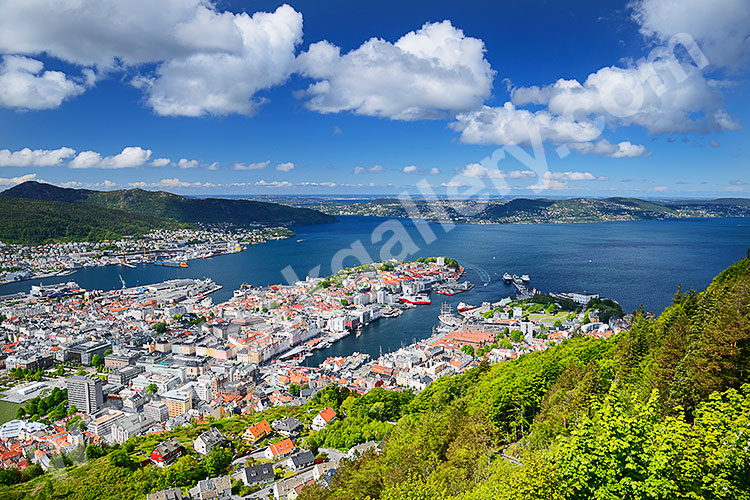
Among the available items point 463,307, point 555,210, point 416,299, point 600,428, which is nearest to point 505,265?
point 416,299

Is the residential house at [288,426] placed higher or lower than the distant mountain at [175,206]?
lower

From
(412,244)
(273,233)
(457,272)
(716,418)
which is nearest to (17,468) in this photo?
(716,418)

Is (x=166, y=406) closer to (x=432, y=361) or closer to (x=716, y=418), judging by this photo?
(x=432, y=361)

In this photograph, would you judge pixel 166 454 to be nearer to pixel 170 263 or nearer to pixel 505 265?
pixel 505 265

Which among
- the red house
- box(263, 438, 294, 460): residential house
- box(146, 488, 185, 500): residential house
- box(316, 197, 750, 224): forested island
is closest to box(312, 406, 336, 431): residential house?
box(263, 438, 294, 460): residential house

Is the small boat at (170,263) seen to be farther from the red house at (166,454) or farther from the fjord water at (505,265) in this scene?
the red house at (166,454)

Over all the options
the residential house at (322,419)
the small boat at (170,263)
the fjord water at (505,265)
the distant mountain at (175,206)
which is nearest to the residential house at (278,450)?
the residential house at (322,419)
